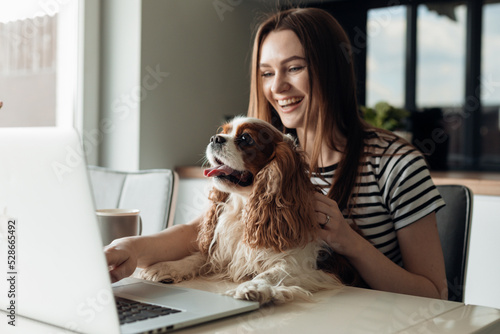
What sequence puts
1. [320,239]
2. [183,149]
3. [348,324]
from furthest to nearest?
[183,149], [320,239], [348,324]

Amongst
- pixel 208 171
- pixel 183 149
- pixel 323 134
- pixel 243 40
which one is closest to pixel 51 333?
pixel 208 171

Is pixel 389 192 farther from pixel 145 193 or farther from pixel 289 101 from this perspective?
pixel 145 193

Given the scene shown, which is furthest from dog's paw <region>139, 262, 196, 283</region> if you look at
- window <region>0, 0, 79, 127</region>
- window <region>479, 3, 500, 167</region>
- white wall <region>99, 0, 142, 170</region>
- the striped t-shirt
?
window <region>479, 3, 500, 167</region>

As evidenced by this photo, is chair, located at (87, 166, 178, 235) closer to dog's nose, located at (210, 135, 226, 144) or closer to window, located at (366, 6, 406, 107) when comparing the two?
dog's nose, located at (210, 135, 226, 144)

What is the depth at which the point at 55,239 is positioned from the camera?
2.06 ft

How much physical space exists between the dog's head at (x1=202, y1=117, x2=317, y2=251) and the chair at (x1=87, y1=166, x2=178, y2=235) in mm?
563

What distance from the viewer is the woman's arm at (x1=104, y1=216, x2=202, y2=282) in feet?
3.18

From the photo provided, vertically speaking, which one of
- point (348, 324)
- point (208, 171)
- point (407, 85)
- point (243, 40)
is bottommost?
point (348, 324)

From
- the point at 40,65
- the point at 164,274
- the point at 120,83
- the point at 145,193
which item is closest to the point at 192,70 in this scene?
the point at 120,83

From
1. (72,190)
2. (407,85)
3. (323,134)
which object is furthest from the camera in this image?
(407,85)

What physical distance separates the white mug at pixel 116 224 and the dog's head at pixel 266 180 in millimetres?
199

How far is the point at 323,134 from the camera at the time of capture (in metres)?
1.35

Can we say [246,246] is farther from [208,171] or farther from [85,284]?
[85,284]

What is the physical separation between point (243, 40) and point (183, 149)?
Result: 77 centimetres
